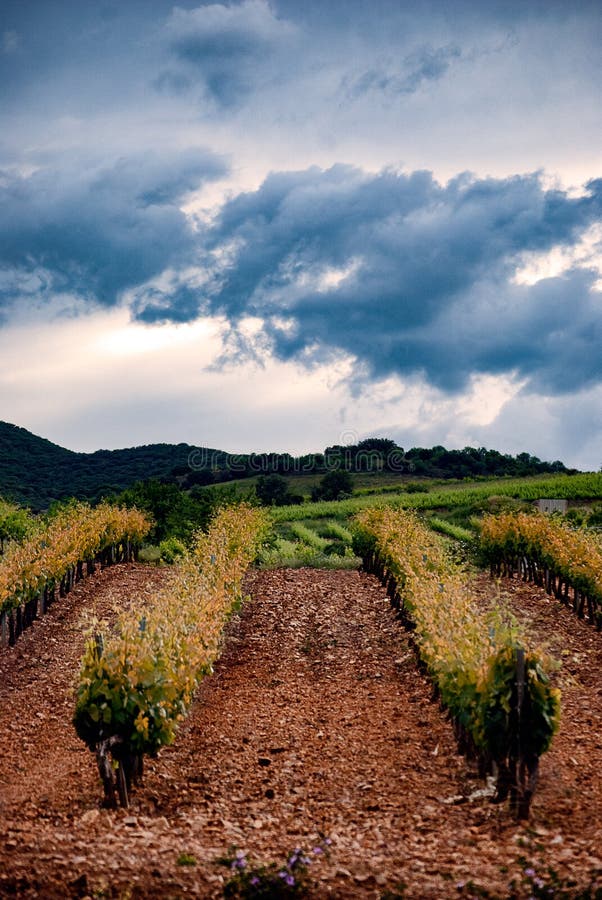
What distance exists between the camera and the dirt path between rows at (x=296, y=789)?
6.20 m

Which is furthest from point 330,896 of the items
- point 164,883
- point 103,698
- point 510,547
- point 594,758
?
point 510,547

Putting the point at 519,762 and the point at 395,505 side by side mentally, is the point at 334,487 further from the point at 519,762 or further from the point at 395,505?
the point at 519,762

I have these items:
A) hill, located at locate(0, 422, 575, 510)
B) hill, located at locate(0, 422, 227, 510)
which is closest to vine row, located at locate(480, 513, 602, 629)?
hill, located at locate(0, 422, 575, 510)

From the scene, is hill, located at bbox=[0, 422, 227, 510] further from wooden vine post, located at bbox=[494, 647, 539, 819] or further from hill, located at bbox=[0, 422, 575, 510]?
wooden vine post, located at bbox=[494, 647, 539, 819]

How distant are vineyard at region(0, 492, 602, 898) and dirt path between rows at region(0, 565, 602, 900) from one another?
3 centimetres

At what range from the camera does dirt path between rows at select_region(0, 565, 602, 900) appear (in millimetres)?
6195

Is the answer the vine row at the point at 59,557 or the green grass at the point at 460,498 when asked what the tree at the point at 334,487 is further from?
the vine row at the point at 59,557

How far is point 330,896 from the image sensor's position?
5871 mm

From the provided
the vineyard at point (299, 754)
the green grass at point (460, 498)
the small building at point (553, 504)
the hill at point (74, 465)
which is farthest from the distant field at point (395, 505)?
the hill at point (74, 465)

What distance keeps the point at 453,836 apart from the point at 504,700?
4.21ft

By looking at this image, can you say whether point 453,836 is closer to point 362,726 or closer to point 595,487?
point 362,726

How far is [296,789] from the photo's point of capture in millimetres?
8453

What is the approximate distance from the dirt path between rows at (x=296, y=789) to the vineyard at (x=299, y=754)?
0.09ft

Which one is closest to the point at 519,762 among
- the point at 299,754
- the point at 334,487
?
the point at 299,754
